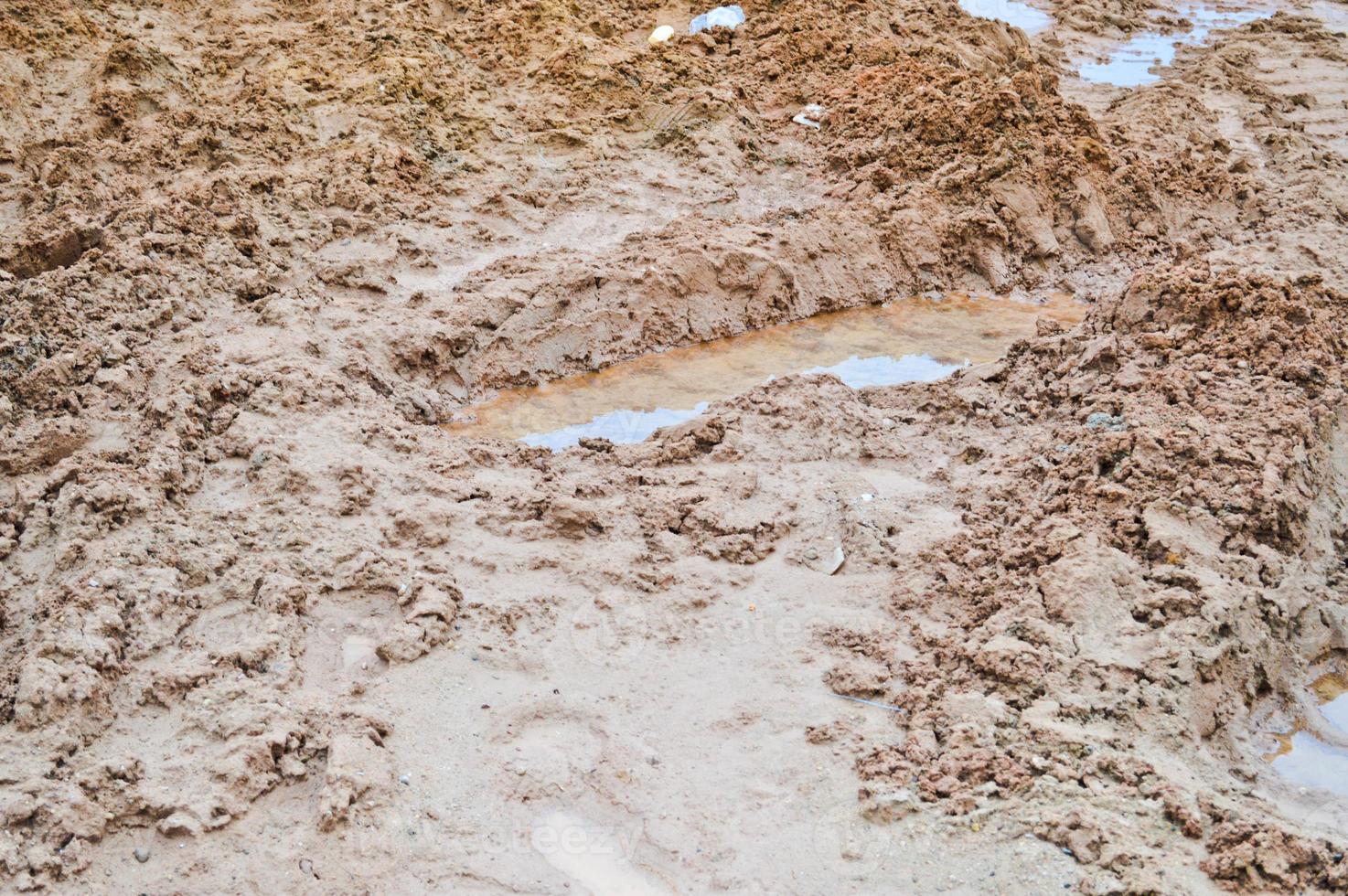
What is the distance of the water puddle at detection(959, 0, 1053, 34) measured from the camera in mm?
12188

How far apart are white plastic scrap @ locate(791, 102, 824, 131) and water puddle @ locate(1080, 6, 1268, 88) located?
3722 mm

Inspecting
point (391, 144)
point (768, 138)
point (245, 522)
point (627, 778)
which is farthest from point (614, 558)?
point (768, 138)

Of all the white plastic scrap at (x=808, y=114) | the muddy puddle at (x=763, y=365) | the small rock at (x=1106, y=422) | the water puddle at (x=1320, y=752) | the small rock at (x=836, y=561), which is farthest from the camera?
the white plastic scrap at (x=808, y=114)

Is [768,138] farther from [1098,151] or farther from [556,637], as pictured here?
[556,637]

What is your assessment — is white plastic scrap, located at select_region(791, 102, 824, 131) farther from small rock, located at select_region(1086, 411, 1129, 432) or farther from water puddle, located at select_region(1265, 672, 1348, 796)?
water puddle, located at select_region(1265, 672, 1348, 796)

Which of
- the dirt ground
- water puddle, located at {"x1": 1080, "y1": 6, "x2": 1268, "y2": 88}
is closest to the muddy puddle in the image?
the dirt ground

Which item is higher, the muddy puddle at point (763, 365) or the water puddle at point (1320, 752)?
the water puddle at point (1320, 752)

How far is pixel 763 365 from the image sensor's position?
670cm

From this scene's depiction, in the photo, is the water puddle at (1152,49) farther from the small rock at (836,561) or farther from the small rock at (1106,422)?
the small rock at (836,561)

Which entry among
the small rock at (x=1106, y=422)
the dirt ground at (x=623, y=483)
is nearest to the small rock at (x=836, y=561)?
the dirt ground at (x=623, y=483)

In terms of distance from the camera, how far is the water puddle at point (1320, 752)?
3.76 meters

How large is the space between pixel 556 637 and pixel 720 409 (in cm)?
187

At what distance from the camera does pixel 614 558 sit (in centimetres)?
459

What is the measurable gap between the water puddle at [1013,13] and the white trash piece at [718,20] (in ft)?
12.9
